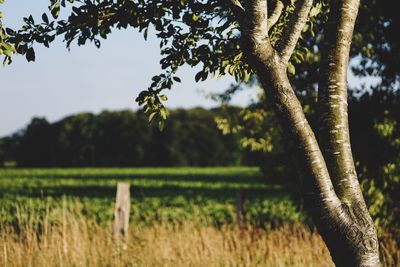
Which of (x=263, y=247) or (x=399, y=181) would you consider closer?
(x=263, y=247)

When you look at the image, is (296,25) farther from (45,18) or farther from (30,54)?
(30,54)

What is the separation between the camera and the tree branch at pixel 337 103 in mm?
3430

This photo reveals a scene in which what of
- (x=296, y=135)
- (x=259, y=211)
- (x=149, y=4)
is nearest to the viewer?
(x=296, y=135)

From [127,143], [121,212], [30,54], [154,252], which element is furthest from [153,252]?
[127,143]

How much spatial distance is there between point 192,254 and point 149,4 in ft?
12.4

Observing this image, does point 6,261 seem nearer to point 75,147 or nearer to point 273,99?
point 273,99

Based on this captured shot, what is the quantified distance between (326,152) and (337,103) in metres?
0.38

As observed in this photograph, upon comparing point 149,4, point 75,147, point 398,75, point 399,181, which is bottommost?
point 399,181

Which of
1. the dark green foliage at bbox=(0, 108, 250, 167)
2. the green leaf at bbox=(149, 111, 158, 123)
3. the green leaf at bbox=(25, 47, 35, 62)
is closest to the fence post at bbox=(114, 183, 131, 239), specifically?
the green leaf at bbox=(149, 111, 158, 123)

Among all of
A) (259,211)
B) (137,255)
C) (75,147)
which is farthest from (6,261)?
(75,147)

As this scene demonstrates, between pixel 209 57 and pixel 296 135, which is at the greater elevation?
pixel 209 57

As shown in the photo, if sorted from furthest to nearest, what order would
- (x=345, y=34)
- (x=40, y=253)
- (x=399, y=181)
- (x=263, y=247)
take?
(x=399, y=181), (x=263, y=247), (x=40, y=253), (x=345, y=34)

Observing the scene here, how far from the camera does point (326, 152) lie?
349 cm

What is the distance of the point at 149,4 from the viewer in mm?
3912
